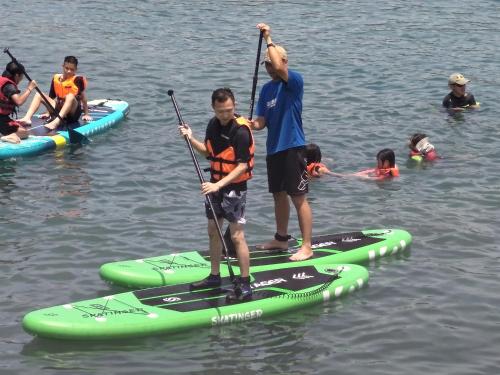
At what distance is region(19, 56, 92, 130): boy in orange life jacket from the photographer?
51.7 ft

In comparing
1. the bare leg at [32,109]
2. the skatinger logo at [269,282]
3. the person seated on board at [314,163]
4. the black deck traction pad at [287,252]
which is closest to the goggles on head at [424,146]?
the person seated on board at [314,163]

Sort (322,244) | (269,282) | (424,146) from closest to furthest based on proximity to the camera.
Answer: (269,282), (322,244), (424,146)

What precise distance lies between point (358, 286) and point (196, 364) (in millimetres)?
2311

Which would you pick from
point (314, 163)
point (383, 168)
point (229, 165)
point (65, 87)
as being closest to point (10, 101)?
point (65, 87)

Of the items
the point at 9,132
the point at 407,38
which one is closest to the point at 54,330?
the point at 9,132

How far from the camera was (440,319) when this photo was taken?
929 cm

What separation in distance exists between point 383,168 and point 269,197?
1920 millimetres

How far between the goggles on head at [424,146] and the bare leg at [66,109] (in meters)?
5.62

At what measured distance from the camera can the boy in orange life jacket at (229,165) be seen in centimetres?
877

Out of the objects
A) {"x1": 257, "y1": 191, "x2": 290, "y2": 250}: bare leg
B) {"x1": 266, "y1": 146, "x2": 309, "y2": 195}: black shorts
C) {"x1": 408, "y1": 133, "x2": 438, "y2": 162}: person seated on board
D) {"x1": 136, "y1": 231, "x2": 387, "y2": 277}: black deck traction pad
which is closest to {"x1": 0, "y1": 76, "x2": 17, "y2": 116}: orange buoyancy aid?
{"x1": 136, "y1": 231, "x2": 387, "y2": 277}: black deck traction pad

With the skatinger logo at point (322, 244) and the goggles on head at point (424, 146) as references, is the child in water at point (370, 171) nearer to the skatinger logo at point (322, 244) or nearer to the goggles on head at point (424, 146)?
the goggles on head at point (424, 146)

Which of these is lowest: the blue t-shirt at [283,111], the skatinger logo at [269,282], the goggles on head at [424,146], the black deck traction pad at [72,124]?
the skatinger logo at [269,282]

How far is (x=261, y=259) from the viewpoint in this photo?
10.4 meters

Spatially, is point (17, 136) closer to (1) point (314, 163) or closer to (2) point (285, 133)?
(1) point (314, 163)
